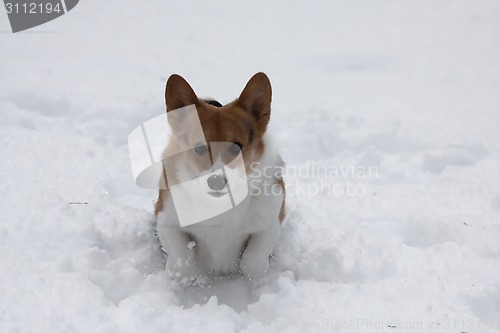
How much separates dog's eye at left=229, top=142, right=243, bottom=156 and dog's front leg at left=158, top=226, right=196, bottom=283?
→ 0.57 metres

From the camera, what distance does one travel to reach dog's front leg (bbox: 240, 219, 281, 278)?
11.0 ft

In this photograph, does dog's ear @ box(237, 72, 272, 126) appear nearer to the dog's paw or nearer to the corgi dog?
the corgi dog

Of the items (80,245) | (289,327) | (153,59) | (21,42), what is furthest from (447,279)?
(21,42)

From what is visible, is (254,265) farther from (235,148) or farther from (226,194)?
(235,148)

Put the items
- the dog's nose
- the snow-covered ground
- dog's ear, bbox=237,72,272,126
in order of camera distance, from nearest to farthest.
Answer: the snow-covered ground < the dog's nose < dog's ear, bbox=237,72,272,126

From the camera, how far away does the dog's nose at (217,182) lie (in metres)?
3.02

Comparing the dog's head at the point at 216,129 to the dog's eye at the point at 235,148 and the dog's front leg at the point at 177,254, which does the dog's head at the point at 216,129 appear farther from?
the dog's front leg at the point at 177,254

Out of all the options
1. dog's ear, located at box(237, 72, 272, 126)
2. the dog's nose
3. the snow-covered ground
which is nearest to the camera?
the snow-covered ground

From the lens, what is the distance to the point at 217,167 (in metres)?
3.09

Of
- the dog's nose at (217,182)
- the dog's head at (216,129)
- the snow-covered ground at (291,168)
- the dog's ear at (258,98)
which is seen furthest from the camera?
the dog's ear at (258,98)

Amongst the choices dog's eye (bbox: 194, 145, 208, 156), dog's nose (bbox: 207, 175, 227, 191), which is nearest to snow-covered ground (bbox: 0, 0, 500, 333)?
dog's nose (bbox: 207, 175, 227, 191)

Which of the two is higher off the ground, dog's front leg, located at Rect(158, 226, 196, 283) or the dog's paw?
dog's front leg, located at Rect(158, 226, 196, 283)

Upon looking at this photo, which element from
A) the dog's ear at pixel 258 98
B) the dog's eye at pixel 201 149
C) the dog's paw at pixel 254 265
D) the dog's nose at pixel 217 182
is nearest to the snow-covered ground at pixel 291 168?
the dog's paw at pixel 254 265

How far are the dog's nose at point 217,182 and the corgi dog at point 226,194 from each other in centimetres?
11
